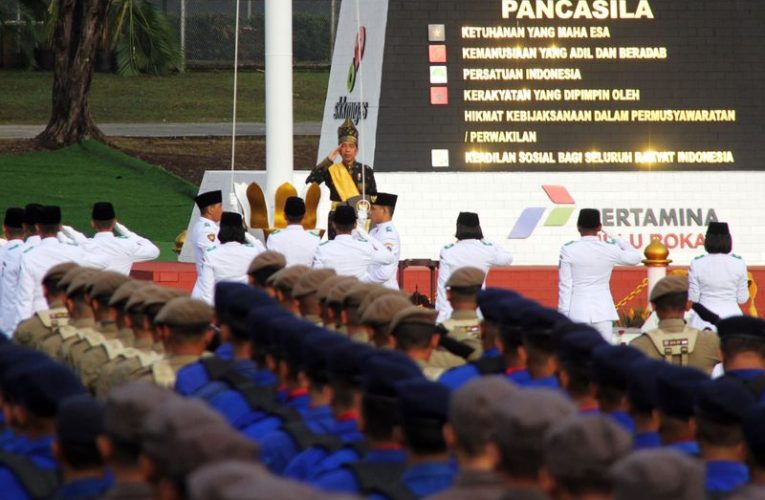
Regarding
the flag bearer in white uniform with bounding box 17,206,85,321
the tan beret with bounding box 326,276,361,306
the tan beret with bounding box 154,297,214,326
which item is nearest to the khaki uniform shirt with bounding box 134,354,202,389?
the tan beret with bounding box 154,297,214,326

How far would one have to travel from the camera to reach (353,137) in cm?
1636

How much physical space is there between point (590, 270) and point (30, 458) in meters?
8.45

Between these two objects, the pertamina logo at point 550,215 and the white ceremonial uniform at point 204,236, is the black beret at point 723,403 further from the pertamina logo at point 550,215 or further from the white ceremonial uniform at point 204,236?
the pertamina logo at point 550,215

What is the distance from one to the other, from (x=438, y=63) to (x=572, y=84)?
57.2 inches

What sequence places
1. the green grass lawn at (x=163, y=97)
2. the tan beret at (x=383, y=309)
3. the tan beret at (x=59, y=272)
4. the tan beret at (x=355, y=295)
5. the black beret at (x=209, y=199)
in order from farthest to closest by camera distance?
the green grass lawn at (x=163, y=97) < the black beret at (x=209, y=199) < the tan beret at (x=59, y=272) < the tan beret at (x=355, y=295) < the tan beret at (x=383, y=309)

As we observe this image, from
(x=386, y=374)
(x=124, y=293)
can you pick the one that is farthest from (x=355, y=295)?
(x=386, y=374)

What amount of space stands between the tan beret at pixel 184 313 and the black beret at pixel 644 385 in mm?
2073

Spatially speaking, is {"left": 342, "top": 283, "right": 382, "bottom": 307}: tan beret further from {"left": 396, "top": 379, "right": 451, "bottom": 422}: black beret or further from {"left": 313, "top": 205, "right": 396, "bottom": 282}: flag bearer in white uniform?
{"left": 313, "top": 205, "right": 396, "bottom": 282}: flag bearer in white uniform

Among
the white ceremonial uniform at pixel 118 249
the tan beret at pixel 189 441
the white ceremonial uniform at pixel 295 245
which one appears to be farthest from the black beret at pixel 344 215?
the tan beret at pixel 189 441

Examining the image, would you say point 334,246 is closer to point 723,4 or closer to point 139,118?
point 723,4

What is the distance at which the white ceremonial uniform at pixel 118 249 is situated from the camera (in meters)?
13.4

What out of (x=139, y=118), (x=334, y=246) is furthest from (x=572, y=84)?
(x=139, y=118)

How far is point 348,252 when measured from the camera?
13.3m

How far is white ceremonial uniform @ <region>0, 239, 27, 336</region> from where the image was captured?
13070 mm
